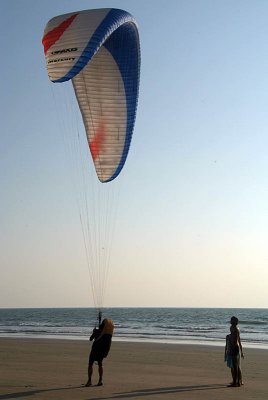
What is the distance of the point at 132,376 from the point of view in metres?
10.9

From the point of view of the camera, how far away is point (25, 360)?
550 inches

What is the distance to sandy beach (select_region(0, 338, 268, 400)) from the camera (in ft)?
28.8

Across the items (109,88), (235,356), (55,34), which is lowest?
(235,356)

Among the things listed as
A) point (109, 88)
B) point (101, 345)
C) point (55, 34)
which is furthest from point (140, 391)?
point (55, 34)

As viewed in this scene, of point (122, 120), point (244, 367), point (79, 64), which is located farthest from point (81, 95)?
point (244, 367)

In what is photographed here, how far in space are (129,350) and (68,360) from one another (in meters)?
4.00

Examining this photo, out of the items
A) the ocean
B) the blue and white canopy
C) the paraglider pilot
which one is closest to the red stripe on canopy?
the blue and white canopy

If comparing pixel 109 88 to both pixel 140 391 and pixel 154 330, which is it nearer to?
pixel 140 391

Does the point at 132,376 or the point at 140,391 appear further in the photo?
the point at 132,376

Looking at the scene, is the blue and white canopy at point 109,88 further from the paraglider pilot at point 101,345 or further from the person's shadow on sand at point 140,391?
the person's shadow on sand at point 140,391

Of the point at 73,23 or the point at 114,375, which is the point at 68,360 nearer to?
the point at 114,375

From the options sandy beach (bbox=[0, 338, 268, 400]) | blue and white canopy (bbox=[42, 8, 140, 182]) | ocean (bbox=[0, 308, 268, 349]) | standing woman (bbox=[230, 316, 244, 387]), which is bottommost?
ocean (bbox=[0, 308, 268, 349])

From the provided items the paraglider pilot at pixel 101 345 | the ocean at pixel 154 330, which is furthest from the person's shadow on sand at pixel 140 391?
the ocean at pixel 154 330

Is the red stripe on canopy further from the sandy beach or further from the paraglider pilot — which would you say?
the sandy beach
